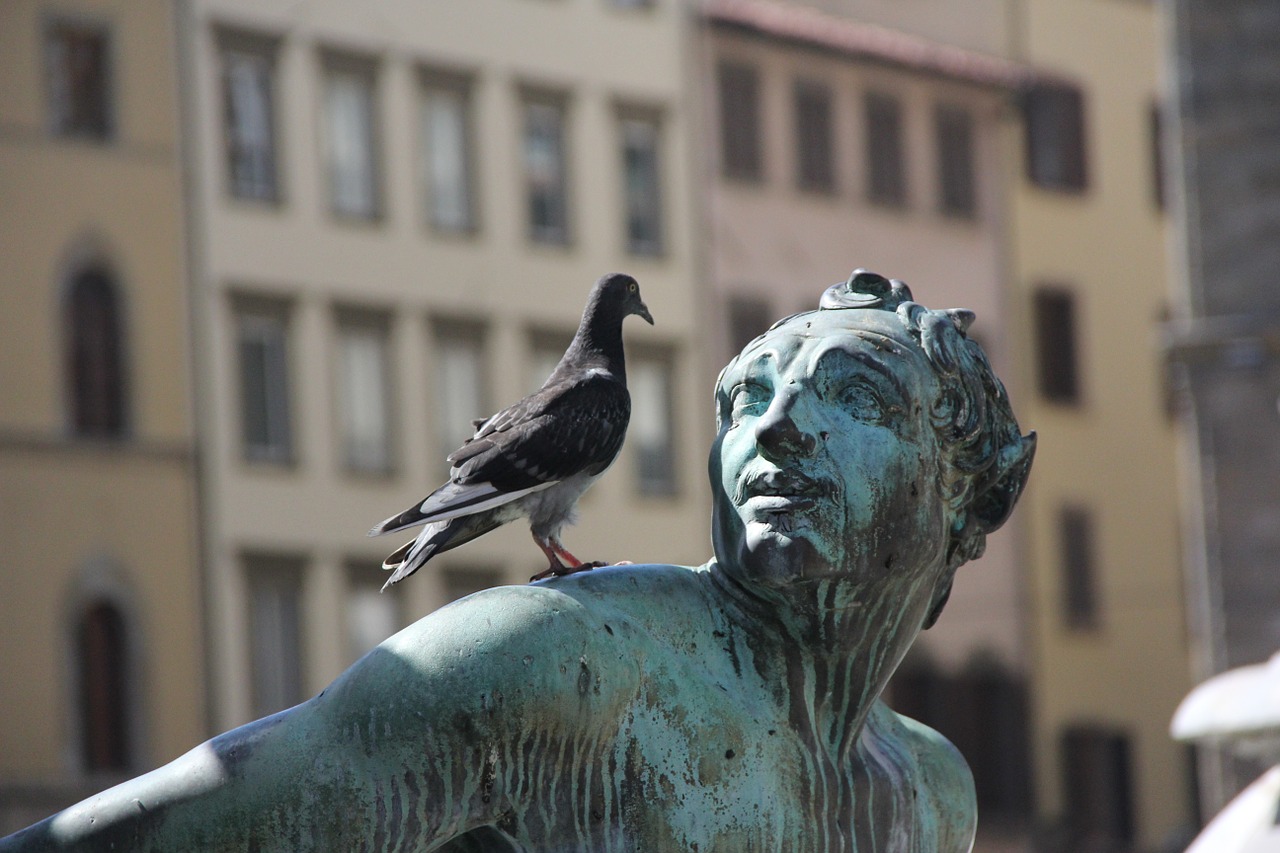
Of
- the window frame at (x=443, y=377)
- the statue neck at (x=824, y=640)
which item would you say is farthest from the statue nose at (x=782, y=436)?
the window frame at (x=443, y=377)

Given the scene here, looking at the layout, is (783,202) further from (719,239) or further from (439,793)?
(439,793)

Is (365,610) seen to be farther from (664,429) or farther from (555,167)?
(555,167)

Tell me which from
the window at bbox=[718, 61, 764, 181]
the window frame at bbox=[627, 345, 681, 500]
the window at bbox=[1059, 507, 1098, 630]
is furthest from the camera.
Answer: the window at bbox=[1059, 507, 1098, 630]

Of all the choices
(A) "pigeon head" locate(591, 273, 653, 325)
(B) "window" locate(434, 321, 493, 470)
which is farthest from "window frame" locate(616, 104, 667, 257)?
(A) "pigeon head" locate(591, 273, 653, 325)

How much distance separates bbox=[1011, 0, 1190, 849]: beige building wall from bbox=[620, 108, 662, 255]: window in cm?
695

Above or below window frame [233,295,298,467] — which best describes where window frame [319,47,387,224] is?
above

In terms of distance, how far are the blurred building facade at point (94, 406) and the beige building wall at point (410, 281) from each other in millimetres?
508

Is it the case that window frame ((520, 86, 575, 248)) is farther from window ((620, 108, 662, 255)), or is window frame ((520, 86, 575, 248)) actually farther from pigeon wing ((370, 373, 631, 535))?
pigeon wing ((370, 373, 631, 535))

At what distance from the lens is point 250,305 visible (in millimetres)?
35438

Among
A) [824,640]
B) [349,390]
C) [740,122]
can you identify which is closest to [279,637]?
[349,390]

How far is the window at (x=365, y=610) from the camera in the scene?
36.1 metres

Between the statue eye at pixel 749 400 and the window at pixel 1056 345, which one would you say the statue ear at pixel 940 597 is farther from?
the window at pixel 1056 345

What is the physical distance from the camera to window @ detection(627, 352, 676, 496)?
1558 inches

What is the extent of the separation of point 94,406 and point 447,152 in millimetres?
6225
